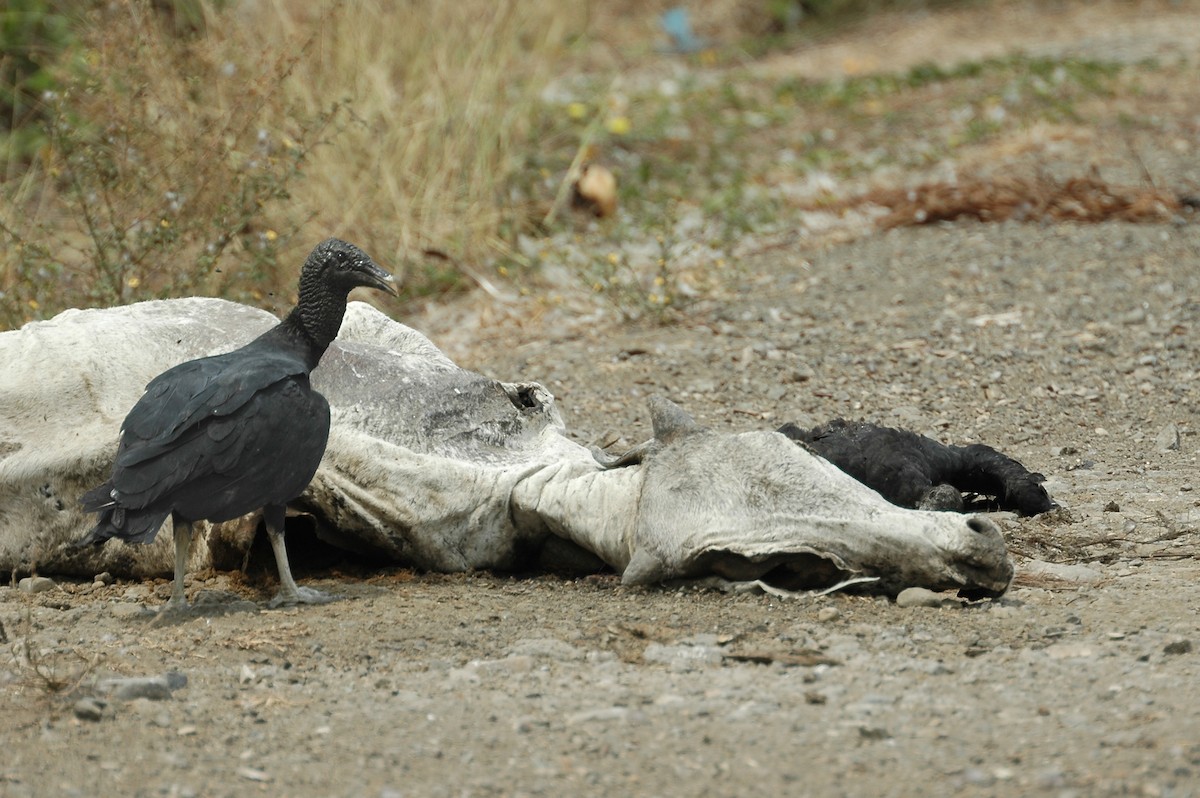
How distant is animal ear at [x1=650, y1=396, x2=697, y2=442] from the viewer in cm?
423

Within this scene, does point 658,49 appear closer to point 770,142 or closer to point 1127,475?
point 770,142

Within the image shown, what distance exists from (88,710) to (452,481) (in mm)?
1330

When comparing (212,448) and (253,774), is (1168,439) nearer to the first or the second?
(212,448)

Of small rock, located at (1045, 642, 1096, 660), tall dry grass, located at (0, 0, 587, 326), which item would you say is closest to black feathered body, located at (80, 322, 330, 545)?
small rock, located at (1045, 642, 1096, 660)

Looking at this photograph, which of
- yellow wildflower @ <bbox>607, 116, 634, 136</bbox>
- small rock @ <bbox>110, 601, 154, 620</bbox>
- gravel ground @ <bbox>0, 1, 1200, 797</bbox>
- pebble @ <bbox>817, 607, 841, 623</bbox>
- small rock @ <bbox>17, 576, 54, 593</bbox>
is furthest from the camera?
yellow wildflower @ <bbox>607, 116, 634, 136</bbox>

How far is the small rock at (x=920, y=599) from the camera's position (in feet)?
12.7

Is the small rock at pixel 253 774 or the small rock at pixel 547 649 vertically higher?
the small rock at pixel 253 774

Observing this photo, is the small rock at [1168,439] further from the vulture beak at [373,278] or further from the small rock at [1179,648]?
the vulture beak at [373,278]

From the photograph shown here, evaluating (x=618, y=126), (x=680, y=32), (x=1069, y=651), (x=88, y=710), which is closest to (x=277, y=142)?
(x=618, y=126)

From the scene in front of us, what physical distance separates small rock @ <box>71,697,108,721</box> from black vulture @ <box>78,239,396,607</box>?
577mm

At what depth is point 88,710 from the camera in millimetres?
3283

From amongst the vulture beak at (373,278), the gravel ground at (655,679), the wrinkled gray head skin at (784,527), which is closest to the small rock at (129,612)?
the gravel ground at (655,679)

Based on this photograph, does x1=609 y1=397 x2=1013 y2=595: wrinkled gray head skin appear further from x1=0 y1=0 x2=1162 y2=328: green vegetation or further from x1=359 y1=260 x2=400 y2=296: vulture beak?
x1=0 y1=0 x2=1162 y2=328: green vegetation

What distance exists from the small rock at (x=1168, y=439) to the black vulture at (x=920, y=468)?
1.13 m
